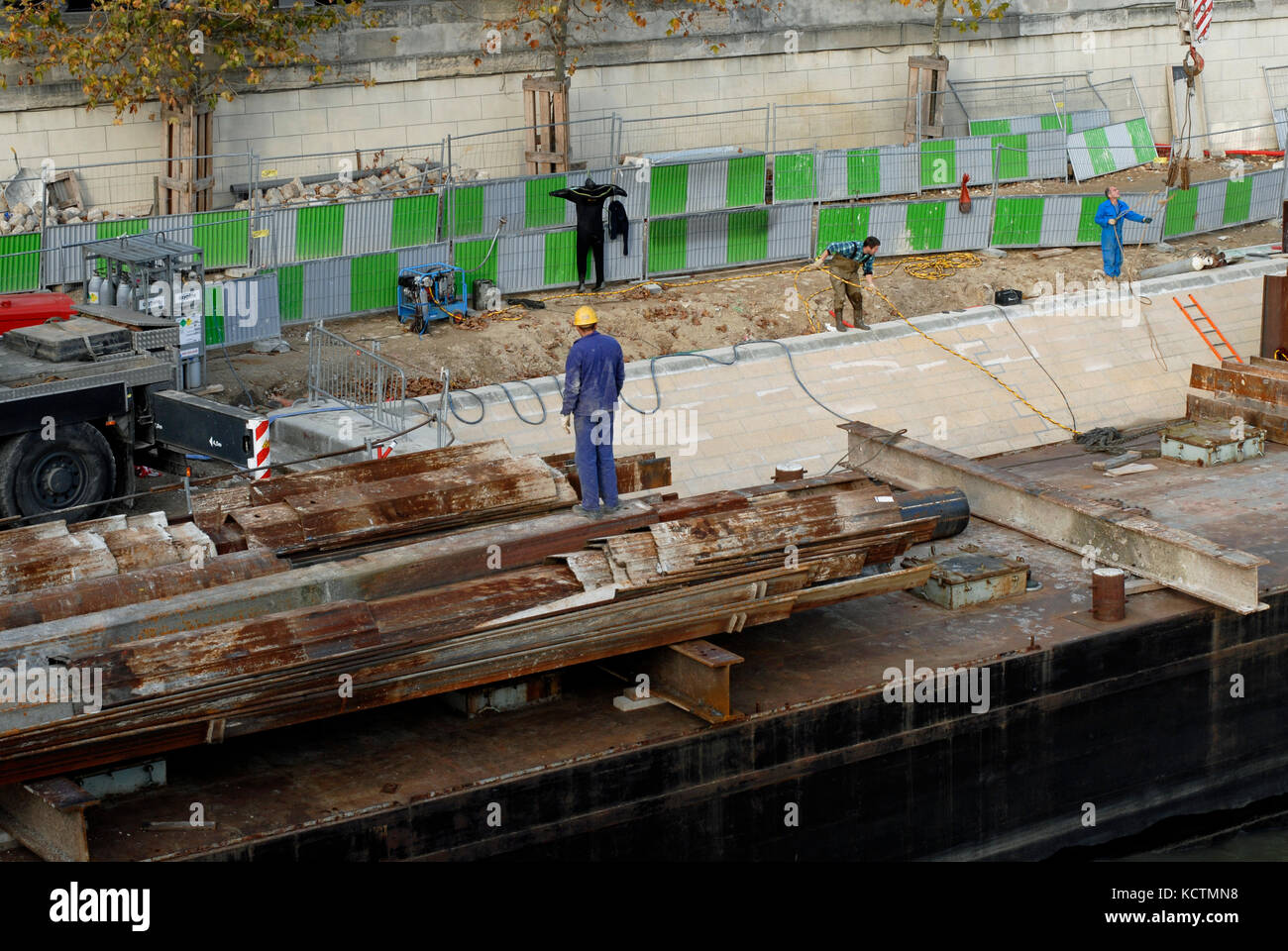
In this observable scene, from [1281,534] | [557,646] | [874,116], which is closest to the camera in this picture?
[557,646]

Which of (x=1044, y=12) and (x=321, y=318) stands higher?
(x=1044, y=12)

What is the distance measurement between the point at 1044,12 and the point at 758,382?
1743 centimetres

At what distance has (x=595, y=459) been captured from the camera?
44.2 ft

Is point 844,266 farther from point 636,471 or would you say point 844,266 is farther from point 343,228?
point 636,471

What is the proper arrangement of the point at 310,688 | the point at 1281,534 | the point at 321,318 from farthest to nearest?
the point at 321,318 < the point at 1281,534 < the point at 310,688

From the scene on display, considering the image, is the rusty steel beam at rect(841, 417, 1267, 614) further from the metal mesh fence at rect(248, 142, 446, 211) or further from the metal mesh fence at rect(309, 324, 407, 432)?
the metal mesh fence at rect(248, 142, 446, 211)

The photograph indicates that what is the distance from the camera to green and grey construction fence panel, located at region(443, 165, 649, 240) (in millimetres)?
25344

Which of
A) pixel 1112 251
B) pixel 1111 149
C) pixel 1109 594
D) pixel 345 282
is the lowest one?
pixel 1109 594

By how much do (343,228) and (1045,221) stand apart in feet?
39.2

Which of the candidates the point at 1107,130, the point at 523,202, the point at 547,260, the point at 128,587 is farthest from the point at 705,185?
the point at 128,587

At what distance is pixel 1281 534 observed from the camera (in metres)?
16.7

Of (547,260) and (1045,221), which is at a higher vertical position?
(1045,221)

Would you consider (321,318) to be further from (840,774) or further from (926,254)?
(840,774)

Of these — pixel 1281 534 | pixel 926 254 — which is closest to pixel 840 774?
pixel 1281 534
